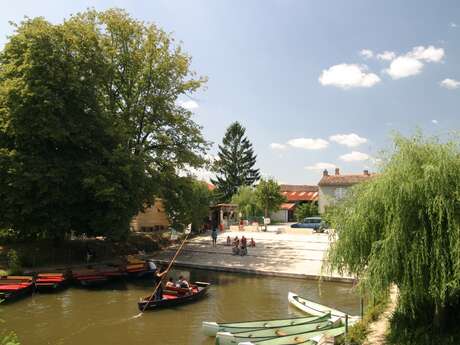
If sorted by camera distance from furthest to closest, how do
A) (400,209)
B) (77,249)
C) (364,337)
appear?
1. (77,249)
2. (364,337)
3. (400,209)

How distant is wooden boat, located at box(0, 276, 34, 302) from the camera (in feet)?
59.5

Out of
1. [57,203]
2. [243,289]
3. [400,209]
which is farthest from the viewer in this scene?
[57,203]

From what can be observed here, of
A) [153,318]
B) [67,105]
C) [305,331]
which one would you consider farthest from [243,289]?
[67,105]

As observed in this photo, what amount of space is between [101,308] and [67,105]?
1242cm

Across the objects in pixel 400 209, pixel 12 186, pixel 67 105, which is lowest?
pixel 400 209

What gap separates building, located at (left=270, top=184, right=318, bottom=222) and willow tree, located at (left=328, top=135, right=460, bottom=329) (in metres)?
46.1

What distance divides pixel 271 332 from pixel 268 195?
107ft

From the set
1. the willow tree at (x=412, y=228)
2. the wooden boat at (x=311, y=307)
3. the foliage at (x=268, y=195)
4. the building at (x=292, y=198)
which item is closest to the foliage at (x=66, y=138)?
the wooden boat at (x=311, y=307)

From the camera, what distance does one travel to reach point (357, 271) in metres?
10.6

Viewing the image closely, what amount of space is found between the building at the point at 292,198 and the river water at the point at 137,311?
35.5 meters

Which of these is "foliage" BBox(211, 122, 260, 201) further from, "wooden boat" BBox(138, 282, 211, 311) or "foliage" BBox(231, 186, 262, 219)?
"wooden boat" BBox(138, 282, 211, 311)

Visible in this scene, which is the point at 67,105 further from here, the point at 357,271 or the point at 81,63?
the point at 357,271

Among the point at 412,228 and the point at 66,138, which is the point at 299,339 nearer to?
the point at 412,228

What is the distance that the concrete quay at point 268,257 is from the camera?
2492 centimetres
